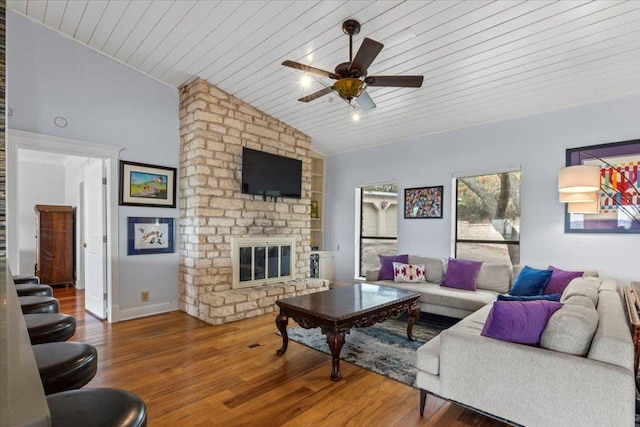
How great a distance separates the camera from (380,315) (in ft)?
10.0

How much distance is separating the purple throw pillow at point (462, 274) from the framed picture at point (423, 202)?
35.2 inches

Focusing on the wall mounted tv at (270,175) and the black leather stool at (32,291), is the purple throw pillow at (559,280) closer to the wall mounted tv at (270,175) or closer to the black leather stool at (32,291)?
the wall mounted tv at (270,175)

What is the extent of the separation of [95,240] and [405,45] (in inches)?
172

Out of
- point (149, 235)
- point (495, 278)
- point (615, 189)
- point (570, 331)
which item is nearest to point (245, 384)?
point (570, 331)

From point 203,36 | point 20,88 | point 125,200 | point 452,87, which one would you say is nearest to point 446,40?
point 452,87

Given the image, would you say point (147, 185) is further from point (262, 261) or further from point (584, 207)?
point (584, 207)

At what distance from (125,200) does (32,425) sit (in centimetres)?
434

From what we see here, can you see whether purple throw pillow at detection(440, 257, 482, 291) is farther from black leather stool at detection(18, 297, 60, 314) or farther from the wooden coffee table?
black leather stool at detection(18, 297, 60, 314)

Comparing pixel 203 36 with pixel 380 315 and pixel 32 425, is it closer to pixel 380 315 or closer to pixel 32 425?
pixel 380 315

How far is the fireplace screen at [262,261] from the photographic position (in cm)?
461

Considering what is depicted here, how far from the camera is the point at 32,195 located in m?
6.16

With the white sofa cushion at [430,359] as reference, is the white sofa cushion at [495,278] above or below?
above

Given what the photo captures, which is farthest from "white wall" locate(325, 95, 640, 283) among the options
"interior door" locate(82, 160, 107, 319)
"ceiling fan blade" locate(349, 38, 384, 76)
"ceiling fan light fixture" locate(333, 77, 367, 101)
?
"interior door" locate(82, 160, 107, 319)

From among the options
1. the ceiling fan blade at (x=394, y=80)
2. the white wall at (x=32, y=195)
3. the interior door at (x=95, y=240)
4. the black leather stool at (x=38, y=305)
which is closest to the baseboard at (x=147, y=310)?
the interior door at (x=95, y=240)
